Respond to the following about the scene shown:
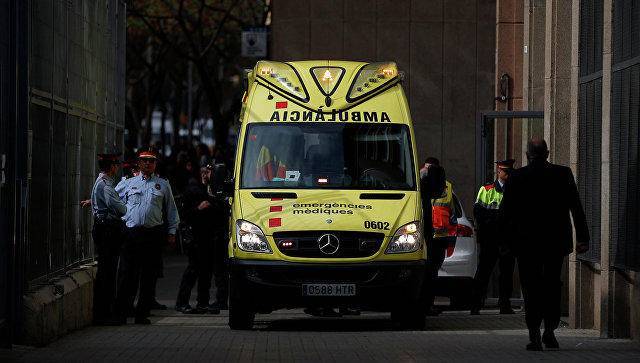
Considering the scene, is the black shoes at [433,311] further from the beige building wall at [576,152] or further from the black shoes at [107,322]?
the black shoes at [107,322]

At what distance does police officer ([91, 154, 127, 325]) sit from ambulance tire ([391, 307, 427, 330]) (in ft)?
9.67

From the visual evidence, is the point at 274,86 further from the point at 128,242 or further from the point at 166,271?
the point at 166,271

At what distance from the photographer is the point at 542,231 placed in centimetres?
1353

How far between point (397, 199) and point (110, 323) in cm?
341

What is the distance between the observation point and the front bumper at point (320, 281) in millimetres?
15297

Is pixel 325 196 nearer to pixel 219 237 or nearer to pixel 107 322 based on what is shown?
pixel 107 322

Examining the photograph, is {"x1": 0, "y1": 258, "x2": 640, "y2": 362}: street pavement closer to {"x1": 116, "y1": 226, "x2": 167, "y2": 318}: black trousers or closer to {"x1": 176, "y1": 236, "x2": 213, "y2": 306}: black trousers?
{"x1": 116, "y1": 226, "x2": 167, "y2": 318}: black trousers

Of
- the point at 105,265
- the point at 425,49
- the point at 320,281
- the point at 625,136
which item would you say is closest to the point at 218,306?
the point at 105,265

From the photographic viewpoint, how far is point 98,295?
16.8 meters

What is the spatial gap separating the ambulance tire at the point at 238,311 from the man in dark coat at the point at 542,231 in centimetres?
306

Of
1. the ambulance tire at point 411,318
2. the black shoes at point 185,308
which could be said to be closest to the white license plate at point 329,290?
the ambulance tire at point 411,318

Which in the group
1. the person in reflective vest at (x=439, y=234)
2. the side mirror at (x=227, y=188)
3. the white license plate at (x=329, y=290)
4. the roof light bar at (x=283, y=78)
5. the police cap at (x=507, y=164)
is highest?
the roof light bar at (x=283, y=78)

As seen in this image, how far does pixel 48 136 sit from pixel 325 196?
2746 millimetres

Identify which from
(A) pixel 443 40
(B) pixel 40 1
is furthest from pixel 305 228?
(A) pixel 443 40
